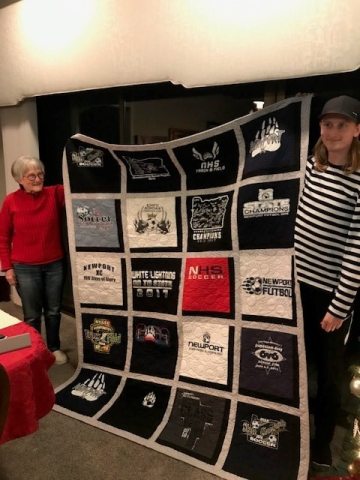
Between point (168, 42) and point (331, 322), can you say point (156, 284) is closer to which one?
point (331, 322)

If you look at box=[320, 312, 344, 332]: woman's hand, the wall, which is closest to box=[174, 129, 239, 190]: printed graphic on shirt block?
the wall

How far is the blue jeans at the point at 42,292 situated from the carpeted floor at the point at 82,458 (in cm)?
63

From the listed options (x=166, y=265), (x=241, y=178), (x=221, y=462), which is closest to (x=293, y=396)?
(x=221, y=462)

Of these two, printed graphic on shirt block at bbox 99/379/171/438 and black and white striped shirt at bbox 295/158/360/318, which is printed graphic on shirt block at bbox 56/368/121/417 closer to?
printed graphic on shirt block at bbox 99/379/171/438

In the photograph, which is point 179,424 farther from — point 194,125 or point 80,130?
point 80,130

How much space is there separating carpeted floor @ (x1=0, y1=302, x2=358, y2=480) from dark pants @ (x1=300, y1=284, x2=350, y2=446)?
212mm

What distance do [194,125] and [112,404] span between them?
1.54 metres

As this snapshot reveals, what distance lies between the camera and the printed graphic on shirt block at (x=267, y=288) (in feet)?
5.45

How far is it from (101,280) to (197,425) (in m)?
0.88

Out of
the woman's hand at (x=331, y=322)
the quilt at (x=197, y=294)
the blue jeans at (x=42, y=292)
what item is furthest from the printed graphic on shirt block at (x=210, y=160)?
the blue jeans at (x=42, y=292)

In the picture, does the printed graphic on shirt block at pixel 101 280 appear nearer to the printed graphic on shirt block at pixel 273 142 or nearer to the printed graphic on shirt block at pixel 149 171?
the printed graphic on shirt block at pixel 149 171

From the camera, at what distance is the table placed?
113 cm

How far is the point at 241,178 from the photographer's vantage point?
1755mm

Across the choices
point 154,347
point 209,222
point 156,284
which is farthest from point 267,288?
point 154,347
